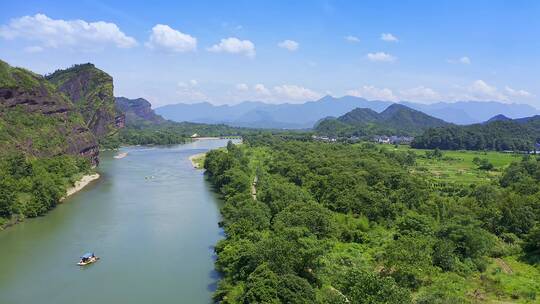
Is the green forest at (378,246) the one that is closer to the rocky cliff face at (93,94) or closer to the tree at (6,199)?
the tree at (6,199)

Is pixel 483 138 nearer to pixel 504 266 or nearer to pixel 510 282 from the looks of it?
pixel 504 266

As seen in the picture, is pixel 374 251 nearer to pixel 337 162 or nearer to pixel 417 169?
pixel 337 162

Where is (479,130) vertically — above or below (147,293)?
above

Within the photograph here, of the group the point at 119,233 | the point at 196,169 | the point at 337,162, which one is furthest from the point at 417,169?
the point at 119,233

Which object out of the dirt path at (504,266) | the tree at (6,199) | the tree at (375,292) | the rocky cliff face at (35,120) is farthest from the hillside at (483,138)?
the tree at (375,292)

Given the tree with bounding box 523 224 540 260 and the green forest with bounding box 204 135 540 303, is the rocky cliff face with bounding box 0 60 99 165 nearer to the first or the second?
the green forest with bounding box 204 135 540 303

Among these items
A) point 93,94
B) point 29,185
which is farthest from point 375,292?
point 93,94
